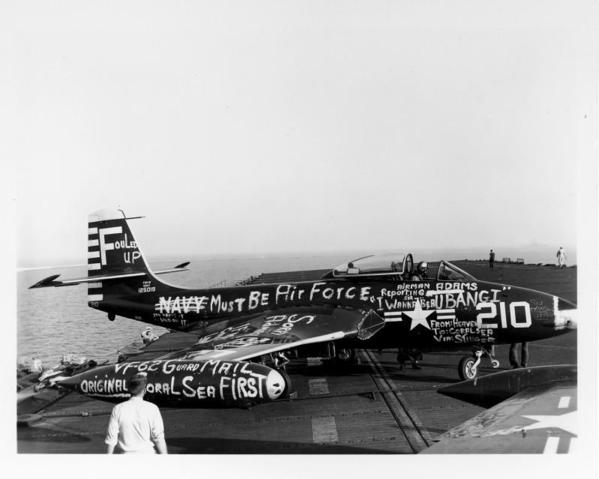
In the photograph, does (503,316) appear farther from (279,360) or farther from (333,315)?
(279,360)

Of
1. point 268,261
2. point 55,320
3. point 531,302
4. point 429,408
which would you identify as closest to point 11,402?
point 429,408

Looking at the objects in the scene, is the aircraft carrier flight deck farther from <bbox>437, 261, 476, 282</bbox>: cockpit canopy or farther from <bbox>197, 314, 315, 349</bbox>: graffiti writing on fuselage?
<bbox>437, 261, 476, 282</bbox>: cockpit canopy

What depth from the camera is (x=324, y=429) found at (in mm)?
8969

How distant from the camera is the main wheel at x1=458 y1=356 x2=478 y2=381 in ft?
37.2

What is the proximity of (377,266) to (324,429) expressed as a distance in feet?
15.0

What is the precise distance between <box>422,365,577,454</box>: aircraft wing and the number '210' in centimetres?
431

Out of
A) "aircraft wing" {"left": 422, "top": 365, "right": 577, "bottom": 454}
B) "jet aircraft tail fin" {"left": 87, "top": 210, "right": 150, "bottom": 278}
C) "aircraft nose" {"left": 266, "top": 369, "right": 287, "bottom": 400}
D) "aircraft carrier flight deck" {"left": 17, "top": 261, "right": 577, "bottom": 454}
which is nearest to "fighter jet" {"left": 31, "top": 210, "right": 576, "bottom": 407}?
"jet aircraft tail fin" {"left": 87, "top": 210, "right": 150, "bottom": 278}

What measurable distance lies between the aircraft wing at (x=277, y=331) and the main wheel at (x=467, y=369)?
1814 millimetres

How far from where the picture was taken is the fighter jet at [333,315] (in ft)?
32.7

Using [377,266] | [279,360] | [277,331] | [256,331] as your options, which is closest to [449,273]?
[377,266]

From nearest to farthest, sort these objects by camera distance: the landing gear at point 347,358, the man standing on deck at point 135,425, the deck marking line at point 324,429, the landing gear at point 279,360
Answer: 1. the man standing on deck at point 135,425
2. the deck marking line at point 324,429
3. the landing gear at point 279,360
4. the landing gear at point 347,358

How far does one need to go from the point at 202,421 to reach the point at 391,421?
3369mm

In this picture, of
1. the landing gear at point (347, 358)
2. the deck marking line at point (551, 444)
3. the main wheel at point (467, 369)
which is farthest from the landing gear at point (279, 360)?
the deck marking line at point (551, 444)

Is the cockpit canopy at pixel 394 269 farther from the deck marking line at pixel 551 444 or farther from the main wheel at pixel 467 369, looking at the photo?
the deck marking line at pixel 551 444
